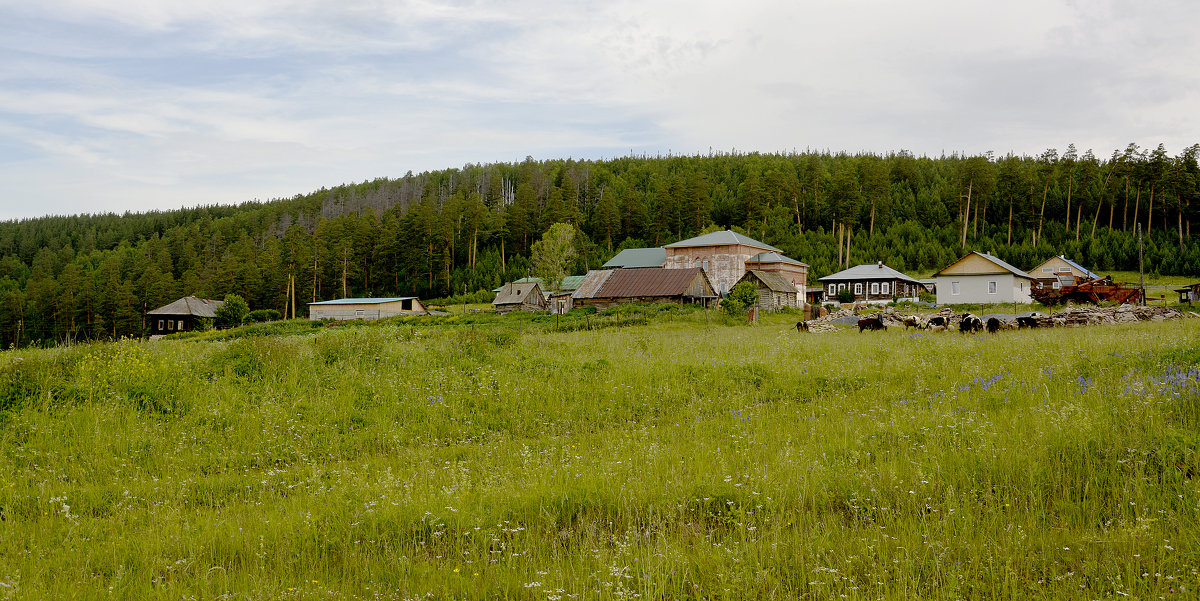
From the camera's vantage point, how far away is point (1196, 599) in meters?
3.82

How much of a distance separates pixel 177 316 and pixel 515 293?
45.8 meters

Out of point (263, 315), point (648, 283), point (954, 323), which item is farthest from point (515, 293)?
point (954, 323)

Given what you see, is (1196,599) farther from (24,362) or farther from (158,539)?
(24,362)

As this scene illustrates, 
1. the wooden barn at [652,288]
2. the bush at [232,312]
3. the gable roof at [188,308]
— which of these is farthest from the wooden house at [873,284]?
the gable roof at [188,308]

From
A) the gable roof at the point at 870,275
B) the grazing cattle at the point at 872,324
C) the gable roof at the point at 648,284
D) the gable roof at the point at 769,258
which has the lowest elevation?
the grazing cattle at the point at 872,324

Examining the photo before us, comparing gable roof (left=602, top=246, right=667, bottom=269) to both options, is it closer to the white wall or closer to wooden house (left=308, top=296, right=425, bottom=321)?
wooden house (left=308, top=296, right=425, bottom=321)

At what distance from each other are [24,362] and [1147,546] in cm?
1509

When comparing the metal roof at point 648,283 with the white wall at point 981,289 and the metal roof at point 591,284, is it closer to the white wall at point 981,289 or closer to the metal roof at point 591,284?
the metal roof at point 591,284

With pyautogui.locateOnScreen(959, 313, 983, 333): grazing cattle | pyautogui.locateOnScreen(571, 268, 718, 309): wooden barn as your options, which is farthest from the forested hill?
pyautogui.locateOnScreen(959, 313, 983, 333): grazing cattle

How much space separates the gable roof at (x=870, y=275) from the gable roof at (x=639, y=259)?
20.6m

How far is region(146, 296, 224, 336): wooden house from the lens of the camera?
8562cm

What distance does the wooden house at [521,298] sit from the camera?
263 feet

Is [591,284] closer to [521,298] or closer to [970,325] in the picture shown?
[521,298]

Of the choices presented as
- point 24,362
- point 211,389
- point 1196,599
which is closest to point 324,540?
point 1196,599
